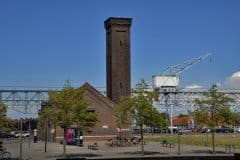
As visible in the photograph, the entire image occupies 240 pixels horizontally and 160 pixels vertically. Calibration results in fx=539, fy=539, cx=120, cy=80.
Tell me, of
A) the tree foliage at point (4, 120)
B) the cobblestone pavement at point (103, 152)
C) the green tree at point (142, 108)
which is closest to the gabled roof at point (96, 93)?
the cobblestone pavement at point (103, 152)

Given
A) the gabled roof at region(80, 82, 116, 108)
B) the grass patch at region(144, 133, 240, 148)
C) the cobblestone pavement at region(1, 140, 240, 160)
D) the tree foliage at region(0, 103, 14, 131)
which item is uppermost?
the gabled roof at region(80, 82, 116, 108)

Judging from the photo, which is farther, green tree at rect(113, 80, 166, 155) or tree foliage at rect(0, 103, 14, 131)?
green tree at rect(113, 80, 166, 155)

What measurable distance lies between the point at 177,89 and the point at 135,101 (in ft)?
445

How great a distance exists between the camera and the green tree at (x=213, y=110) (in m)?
46.6

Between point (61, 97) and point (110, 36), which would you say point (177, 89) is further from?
point (61, 97)

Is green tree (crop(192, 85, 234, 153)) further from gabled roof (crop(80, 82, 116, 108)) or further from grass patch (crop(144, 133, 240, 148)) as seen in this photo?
gabled roof (crop(80, 82, 116, 108))

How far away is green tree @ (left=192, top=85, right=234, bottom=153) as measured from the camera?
46.6 metres

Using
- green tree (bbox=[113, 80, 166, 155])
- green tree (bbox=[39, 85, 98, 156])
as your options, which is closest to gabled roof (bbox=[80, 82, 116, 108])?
green tree (bbox=[113, 80, 166, 155])

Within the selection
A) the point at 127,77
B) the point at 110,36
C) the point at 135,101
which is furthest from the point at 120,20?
the point at 135,101

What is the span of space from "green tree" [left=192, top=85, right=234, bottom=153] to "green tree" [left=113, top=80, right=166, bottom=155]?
361 centimetres

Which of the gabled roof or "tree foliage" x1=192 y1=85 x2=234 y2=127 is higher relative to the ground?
the gabled roof

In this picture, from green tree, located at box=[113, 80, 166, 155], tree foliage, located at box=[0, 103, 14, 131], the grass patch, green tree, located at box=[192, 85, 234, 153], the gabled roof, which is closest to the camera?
tree foliage, located at box=[0, 103, 14, 131]

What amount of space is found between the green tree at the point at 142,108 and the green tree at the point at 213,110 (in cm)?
361

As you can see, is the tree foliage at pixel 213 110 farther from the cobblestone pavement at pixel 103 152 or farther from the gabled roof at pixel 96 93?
the gabled roof at pixel 96 93
